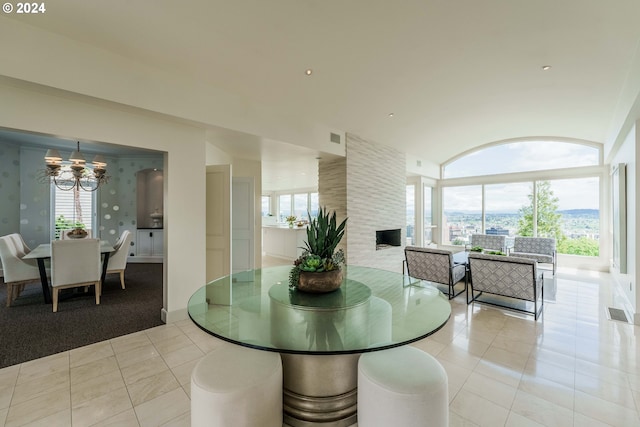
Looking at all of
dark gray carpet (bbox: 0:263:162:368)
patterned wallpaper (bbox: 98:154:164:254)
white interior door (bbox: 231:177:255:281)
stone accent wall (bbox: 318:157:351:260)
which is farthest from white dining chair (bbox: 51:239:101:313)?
stone accent wall (bbox: 318:157:351:260)

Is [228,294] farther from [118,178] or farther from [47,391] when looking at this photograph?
[118,178]

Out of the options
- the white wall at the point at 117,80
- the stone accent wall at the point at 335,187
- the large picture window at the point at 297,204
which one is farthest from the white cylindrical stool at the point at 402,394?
the large picture window at the point at 297,204

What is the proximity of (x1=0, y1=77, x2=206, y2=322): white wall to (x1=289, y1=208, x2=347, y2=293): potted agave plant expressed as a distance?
197 centimetres

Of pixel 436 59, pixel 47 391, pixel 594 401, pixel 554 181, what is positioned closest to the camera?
pixel 594 401

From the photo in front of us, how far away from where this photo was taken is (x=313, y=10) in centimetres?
232

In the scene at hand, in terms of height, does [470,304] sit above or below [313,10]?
below

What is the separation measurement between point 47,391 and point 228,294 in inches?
59.1

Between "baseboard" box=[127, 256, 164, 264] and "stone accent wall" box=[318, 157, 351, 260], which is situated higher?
"stone accent wall" box=[318, 157, 351, 260]

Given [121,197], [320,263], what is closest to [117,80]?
[320,263]

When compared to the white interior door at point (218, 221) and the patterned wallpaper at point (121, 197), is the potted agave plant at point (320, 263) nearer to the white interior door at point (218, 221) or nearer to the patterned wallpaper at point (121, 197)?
the white interior door at point (218, 221)

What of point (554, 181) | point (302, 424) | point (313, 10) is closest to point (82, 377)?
point (302, 424)

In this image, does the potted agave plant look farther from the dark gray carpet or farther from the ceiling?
the dark gray carpet

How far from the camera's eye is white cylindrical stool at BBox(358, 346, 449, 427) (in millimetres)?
1255

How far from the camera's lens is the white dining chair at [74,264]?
3.46m
